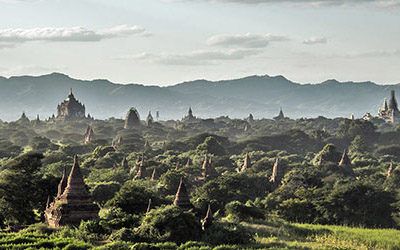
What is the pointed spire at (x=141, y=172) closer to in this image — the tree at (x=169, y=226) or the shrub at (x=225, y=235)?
the shrub at (x=225, y=235)

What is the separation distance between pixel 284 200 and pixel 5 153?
58.0 meters

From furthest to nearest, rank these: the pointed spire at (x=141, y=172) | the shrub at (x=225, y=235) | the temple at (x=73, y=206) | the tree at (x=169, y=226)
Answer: the pointed spire at (x=141, y=172) < the temple at (x=73, y=206) < the shrub at (x=225, y=235) < the tree at (x=169, y=226)

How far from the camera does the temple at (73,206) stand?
41.0 metres

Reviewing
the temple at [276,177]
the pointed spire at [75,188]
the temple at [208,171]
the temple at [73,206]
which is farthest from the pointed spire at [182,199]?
the temple at [208,171]

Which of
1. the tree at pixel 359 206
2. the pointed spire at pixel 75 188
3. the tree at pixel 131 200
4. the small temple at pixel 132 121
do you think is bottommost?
the tree at pixel 359 206

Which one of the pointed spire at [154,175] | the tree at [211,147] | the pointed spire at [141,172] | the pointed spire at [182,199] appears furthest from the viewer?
the tree at [211,147]

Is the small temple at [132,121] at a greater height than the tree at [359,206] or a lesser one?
greater

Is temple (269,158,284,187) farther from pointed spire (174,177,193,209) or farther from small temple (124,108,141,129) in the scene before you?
small temple (124,108,141,129)

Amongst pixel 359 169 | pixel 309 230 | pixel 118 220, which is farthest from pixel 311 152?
pixel 118 220

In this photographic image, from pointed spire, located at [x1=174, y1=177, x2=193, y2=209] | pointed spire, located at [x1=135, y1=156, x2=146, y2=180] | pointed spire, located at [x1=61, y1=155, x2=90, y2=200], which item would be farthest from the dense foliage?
pointed spire, located at [x1=61, y1=155, x2=90, y2=200]

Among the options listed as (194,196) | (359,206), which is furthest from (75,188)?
(359,206)

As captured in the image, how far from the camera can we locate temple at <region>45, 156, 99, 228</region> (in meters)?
41.0

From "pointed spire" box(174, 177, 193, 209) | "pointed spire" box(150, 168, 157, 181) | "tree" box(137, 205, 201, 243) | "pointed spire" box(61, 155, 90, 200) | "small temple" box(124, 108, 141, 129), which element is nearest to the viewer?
"tree" box(137, 205, 201, 243)

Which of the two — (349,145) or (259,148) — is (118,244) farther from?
(349,145)
